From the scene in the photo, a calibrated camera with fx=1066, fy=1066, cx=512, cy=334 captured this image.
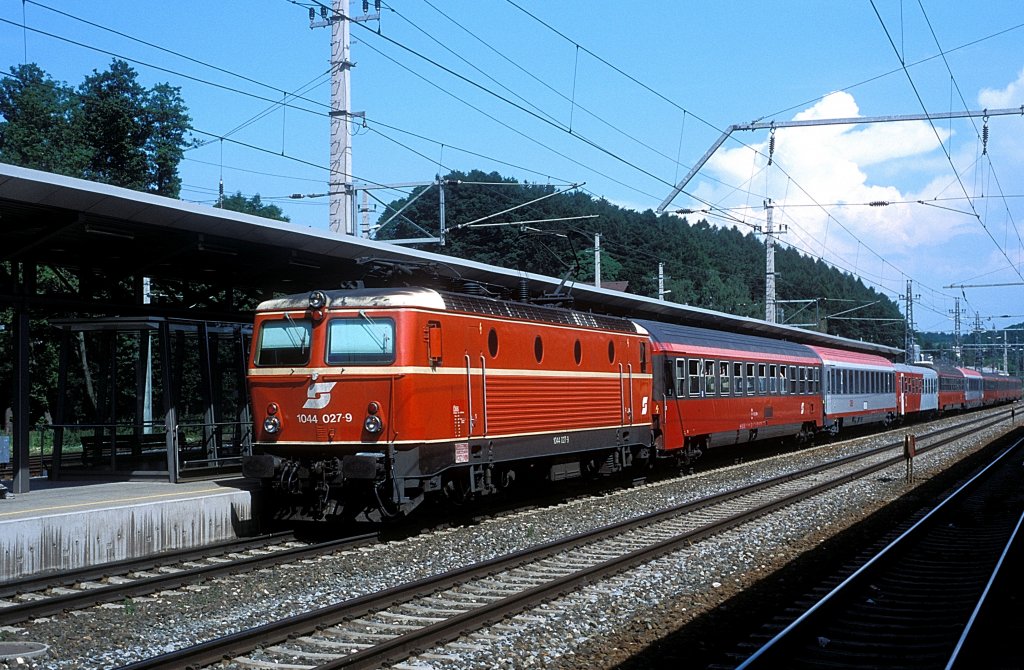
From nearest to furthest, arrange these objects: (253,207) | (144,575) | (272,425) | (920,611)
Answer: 1. (920,611)
2. (144,575)
3. (272,425)
4. (253,207)

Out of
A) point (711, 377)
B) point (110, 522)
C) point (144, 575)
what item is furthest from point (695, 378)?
point (144, 575)

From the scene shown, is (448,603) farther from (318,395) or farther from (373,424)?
(318,395)

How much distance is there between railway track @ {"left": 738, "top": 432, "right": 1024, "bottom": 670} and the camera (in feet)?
27.9

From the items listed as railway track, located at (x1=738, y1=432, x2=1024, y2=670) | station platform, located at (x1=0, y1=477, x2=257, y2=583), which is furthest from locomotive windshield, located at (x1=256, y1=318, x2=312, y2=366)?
railway track, located at (x1=738, y1=432, x2=1024, y2=670)

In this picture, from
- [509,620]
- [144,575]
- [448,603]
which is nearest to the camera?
[509,620]

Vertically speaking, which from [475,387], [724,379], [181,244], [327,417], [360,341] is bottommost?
[327,417]

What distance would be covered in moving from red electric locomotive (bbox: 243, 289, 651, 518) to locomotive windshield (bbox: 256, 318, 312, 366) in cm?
2

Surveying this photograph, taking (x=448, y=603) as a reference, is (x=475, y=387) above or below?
above

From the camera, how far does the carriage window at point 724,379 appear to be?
26377 millimetres

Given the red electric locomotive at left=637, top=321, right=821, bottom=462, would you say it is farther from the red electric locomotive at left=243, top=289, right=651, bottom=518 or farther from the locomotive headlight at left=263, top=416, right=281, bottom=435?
the locomotive headlight at left=263, top=416, right=281, bottom=435

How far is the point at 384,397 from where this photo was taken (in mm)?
14188

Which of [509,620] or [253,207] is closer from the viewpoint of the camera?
[509,620]

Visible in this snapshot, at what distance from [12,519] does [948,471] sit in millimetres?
20724

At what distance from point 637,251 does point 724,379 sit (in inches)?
2512
